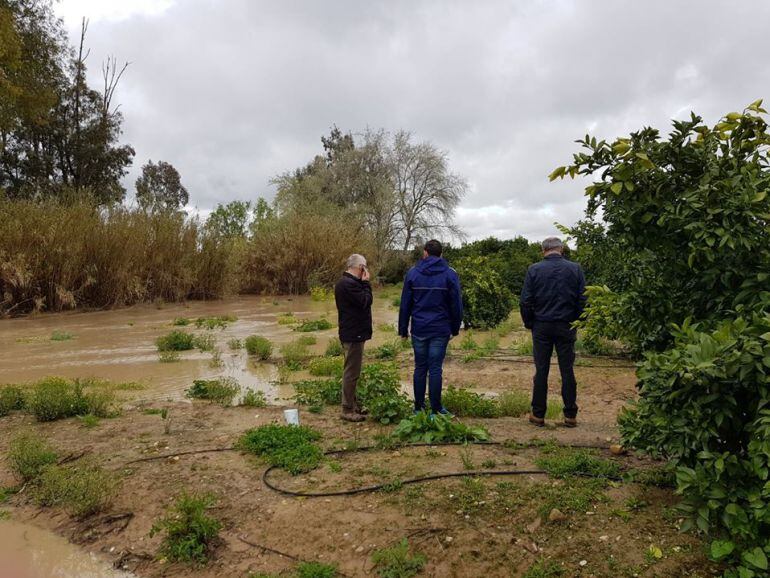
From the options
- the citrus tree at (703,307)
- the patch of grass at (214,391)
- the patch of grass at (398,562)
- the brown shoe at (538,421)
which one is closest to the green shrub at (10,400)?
the patch of grass at (214,391)

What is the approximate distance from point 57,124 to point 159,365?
26251 mm

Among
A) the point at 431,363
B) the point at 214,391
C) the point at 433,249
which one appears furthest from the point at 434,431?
the point at 214,391

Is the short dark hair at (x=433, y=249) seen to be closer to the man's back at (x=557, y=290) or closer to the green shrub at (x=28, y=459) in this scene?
the man's back at (x=557, y=290)

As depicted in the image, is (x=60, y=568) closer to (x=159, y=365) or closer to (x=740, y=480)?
(x=740, y=480)

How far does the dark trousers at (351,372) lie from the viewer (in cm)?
619

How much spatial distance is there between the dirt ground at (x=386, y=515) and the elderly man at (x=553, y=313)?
1.09 feet

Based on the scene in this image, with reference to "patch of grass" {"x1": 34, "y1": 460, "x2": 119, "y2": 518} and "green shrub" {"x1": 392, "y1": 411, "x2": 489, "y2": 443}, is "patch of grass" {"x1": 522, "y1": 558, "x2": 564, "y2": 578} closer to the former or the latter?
"green shrub" {"x1": 392, "y1": 411, "x2": 489, "y2": 443}

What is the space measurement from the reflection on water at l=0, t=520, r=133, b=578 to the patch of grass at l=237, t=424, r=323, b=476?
1.54 m

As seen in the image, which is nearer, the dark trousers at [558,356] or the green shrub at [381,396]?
the dark trousers at [558,356]

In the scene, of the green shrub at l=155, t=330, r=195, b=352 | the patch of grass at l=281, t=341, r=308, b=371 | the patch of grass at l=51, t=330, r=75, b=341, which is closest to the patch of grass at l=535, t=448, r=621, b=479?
the patch of grass at l=281, t=341, r=308, b=371

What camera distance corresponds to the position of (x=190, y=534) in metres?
3.64

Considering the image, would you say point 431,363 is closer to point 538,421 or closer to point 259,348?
point 538,421

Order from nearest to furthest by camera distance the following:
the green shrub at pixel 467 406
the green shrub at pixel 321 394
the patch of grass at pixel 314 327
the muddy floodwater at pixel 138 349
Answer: the green shrub at pixel 467 406, the green shrub at pixel 321 394, the muddy floodwater at pixel 138 349, the patch of grass at pixel 314 327

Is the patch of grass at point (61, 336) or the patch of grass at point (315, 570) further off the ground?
the patch of grass at point (61, 336)
